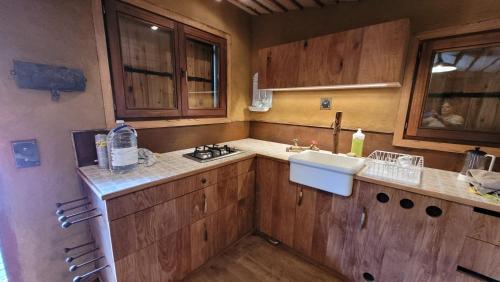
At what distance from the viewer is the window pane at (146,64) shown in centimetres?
154

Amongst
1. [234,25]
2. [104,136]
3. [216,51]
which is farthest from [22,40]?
[234,25]

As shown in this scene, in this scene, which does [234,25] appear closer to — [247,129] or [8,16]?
[247,129]

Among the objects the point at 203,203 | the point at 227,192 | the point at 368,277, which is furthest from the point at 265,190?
the point at 368,277

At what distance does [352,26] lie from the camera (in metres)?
1.77

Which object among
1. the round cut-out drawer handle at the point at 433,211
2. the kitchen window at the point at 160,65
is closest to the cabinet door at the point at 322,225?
the round cut-out drawer handle at the point at 433,211

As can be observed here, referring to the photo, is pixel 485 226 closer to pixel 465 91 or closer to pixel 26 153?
pixel 465 91

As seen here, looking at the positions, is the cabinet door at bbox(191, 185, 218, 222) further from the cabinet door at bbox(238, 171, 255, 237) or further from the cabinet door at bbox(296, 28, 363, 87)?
the cabinet door at bbox(296, 28, 363, 87)

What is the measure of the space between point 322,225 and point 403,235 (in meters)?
0.51

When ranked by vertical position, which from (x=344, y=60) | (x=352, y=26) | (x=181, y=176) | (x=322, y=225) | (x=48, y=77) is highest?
(x=352, y=26)

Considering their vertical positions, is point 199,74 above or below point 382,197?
above

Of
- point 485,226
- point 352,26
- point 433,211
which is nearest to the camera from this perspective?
point 485,226

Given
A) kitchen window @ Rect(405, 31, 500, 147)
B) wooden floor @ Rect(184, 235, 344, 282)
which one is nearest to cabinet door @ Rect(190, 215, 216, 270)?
wooden floor @ Rect(184, 235, 344, 282)

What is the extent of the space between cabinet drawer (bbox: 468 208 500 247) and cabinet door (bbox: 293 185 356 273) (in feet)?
1.88

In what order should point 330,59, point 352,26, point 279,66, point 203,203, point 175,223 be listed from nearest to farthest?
point 175,223
point 203,203
point 330,59
point 352,26
point 279,66
